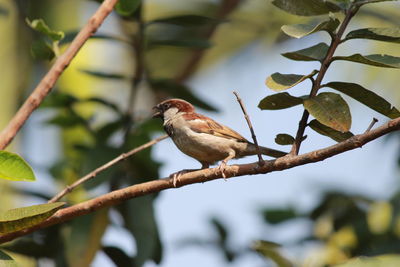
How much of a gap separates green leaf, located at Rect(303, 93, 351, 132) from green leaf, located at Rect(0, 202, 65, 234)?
0.80 meters

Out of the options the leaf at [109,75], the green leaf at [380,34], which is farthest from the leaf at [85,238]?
the green leaf at [380,34]

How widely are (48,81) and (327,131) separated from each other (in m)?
1.01

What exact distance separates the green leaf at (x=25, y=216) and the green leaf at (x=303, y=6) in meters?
0.94

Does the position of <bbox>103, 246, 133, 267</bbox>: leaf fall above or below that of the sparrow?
below

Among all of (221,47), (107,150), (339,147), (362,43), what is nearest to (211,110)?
(107,150)

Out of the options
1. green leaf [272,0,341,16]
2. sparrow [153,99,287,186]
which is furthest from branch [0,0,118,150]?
sparrow [153,99,287,186]

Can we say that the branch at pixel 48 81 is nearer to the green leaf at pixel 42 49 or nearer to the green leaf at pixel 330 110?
the green leaf at pixel 42 49

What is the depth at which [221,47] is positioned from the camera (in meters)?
7.31

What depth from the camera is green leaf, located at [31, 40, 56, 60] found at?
2.78 metres

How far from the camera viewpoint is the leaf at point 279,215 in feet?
13.8

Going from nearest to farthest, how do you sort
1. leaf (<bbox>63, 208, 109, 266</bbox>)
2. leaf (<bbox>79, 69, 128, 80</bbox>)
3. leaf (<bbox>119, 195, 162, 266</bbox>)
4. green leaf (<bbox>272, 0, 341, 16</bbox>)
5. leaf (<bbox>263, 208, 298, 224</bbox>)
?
green leaf (<bbox>272, 0, 341, 16</bbox>) → leaf (<bbox>63, 208, 109, 266</bbox>) → leaf (<bbox>119, 195, 162, 266</bbox>) → leaf (<bbox>79, 69, 128, 80</bbox>) → leaf (<bbox>263, 208, 298, 224</bbox>)

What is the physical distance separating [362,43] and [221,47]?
1605 mm

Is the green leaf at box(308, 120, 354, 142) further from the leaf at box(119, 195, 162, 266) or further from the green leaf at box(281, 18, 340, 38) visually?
the leaf at box(119, 195, 162, 266)

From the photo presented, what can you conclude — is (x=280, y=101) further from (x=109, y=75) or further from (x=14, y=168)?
(x=109, y=75)
